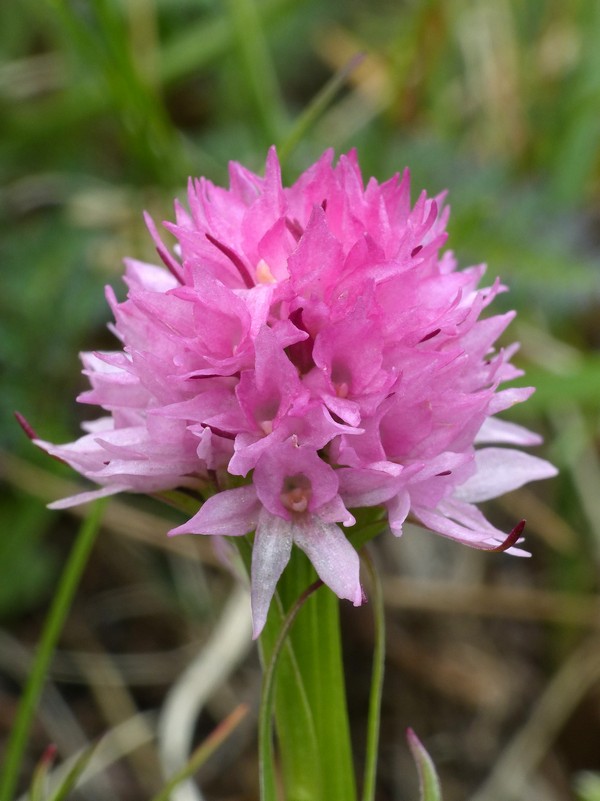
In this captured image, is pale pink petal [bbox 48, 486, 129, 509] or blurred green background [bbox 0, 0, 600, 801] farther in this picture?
blurred green background [bbox 0, 0, 600, 801]

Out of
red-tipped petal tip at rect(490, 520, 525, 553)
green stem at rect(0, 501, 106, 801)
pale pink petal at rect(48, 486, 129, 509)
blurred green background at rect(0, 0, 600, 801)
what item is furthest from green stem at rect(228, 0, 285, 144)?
red-tipped petal tip at rect(490, 520, 525, 553)

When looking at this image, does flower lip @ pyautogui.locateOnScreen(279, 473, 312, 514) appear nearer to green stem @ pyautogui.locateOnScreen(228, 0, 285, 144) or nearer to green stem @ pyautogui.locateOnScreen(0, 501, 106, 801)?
green stem @ pyautogui.locateOnScreen(0, 501, 106, 801)

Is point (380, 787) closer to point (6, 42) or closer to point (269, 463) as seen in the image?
point (269, 463)

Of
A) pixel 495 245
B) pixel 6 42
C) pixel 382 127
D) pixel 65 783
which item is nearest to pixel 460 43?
pixel 382 127

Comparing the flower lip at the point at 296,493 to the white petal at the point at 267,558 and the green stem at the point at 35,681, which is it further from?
the green stem at the point at 35,681

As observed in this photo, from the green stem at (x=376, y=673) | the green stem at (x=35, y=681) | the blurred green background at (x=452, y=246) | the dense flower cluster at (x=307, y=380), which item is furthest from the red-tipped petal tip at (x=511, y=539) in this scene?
the blurred green background at (x=452, y=246)

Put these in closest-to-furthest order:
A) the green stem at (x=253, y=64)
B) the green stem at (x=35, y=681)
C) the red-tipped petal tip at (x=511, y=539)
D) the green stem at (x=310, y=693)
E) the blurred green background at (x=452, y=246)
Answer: the red-tipped petal tip at (x=511, y=539), the green stem at (x=310, y=693), the green stem at (x=35, y=681), the blurred green background at (x=452, y=246), the green stem at (x=253, y=64)
